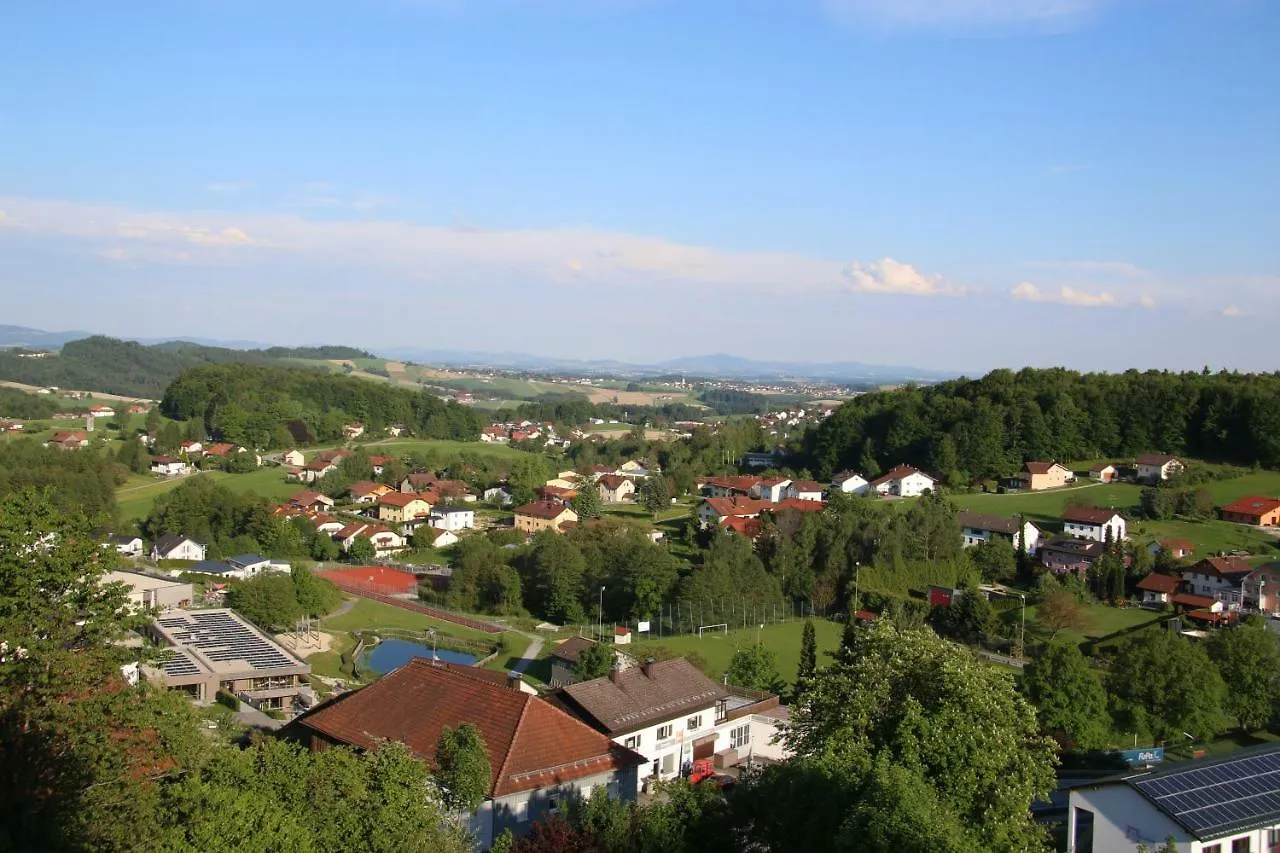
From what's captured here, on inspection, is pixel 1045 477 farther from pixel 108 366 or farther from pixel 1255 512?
pixel 108 366

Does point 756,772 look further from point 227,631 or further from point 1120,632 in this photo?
point 1120,632

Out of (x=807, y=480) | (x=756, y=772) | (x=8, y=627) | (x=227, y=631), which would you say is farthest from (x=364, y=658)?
(x=807, y=480)

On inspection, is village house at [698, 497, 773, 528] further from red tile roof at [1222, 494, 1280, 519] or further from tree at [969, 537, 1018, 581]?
red tile roof at [1222, 494, 1280, 519]

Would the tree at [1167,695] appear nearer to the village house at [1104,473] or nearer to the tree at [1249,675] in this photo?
the tree at [1249,675]

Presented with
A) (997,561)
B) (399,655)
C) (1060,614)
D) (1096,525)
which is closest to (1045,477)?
(1096,525)

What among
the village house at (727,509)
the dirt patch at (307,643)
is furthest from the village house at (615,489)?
the dirt patch at (307,643)

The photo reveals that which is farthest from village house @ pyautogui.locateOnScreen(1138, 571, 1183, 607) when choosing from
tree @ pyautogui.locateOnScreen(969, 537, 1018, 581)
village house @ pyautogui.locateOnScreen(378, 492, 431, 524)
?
village house @ pyautogui.locateOnScreen(378, 492, 431, 524)

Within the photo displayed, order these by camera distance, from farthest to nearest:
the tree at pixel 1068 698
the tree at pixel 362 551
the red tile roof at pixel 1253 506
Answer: the tree at pixel 362 551
the red tile roof at pixel 1253 506
the tree at pixel 1068 698
